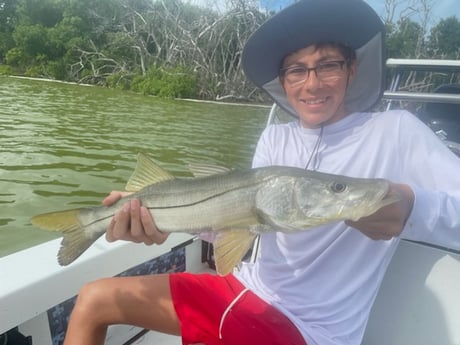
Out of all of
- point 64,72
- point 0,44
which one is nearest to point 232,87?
point 64,72

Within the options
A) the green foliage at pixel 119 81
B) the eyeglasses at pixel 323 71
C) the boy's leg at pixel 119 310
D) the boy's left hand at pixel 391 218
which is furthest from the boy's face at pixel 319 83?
the green foliage at pixel 119 81

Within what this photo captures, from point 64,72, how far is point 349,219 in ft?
138

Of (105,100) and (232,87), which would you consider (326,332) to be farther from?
(232,87)

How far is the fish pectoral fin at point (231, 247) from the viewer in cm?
185

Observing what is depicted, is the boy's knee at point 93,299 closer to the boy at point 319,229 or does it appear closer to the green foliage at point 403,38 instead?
the boy at point 319,229

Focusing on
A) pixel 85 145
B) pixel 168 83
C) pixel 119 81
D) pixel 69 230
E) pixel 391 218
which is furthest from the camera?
pixel 119 81

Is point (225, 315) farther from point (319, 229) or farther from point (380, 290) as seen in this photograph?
point (380, 290)

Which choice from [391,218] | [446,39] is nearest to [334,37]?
[391,218]

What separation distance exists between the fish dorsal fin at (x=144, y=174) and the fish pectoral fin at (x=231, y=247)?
1.59ft

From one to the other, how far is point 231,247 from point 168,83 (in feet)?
97.1

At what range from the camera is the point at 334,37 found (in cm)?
218

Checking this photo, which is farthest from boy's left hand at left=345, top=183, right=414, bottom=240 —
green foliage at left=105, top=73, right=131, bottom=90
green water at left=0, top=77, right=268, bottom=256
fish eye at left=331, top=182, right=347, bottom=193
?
green foliage at left=105, top=73, right=131, bottom=90

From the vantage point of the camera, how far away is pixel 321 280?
6.37ft

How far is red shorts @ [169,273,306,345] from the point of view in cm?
187
